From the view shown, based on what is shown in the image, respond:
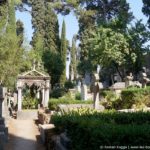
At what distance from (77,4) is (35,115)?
2341 cm

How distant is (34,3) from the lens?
184 feet

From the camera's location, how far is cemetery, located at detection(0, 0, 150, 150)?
10086 millimetres

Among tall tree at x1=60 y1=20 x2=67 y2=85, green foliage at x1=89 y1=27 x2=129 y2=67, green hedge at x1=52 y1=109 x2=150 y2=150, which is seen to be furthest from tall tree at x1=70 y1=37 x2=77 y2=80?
green hedge at x1=52 y1=109 x2=150 y2=150

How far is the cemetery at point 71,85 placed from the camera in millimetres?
10086

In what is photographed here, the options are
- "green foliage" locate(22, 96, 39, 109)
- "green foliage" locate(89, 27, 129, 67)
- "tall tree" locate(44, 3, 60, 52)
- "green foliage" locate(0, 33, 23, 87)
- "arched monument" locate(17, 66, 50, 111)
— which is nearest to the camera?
"arched monument" locate(17, 66, 50, 111)

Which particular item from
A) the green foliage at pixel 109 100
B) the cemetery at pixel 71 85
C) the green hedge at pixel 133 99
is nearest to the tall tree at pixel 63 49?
the cemetery at pixel 71 85

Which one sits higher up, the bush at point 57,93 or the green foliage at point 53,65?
the green foliage at point 53,65

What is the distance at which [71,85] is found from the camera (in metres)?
54.8

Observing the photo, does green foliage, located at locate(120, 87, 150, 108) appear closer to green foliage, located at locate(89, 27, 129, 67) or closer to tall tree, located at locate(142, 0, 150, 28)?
green foliage, located at locate(89, 27, 129, 67)

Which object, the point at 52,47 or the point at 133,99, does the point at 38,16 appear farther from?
the point at 133,99

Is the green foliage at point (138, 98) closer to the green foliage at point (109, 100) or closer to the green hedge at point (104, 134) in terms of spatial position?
the green foliage at point (109, 100)

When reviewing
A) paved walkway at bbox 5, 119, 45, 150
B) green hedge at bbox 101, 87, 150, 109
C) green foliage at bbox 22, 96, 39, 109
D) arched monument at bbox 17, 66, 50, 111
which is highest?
arched monument at bbox 17, 66, 50, 111

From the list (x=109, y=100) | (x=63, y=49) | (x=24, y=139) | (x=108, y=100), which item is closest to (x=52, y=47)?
(x=63, y=49)

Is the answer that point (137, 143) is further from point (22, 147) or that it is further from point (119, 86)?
point (119, 86)
